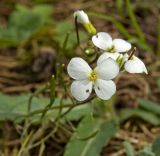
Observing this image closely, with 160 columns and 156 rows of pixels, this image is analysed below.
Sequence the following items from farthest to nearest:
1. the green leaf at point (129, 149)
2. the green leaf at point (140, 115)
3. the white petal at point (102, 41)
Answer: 1. the green leaf at point (140, 115)
2. the green leaf at point (129, 149)
3. the white petal at point (102, 41)

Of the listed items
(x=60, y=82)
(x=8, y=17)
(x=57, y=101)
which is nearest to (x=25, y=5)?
(x=8, y=17)

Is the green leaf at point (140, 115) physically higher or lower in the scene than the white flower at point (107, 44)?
lower

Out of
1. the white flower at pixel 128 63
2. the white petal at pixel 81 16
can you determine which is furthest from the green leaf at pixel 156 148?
the white petal at pixel 81 16

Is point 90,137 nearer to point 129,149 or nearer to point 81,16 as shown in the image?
point 129,149

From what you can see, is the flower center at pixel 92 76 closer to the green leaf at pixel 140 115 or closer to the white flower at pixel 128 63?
the white flower at pixel 128 63

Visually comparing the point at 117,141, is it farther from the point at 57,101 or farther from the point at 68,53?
the point at 68,53

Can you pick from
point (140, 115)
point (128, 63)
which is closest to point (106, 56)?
point (128, 63)
